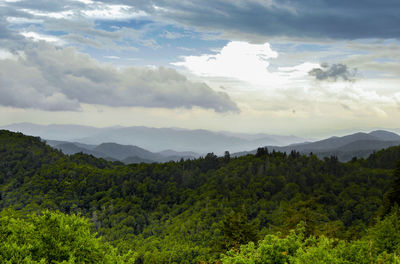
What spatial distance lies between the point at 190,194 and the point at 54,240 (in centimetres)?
14338

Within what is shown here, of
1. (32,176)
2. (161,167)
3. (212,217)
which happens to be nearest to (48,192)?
(32,176)

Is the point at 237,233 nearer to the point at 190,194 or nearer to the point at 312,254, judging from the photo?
the point at 312,254

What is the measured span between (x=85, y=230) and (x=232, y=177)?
145779mm

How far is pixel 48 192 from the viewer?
171 m

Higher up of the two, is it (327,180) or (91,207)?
(327,180)

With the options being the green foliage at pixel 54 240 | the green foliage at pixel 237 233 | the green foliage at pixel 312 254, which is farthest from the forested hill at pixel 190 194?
the green foliage at pixel 312 254

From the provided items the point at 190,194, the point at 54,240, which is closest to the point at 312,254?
the point at 54,240

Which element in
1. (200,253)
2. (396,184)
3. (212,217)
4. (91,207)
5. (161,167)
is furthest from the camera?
(161,167)

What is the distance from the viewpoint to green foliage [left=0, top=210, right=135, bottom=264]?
73.5 ft

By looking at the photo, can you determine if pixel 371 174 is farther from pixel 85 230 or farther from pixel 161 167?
pixel 85 230

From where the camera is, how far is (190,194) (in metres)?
165

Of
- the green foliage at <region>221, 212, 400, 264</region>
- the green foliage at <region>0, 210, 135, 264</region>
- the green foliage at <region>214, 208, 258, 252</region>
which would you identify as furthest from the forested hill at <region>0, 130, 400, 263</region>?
the green foliage at <region>221, 212, 400, 264</region>

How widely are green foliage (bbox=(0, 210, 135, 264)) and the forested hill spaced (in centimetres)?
7822

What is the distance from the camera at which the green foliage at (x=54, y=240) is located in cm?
2240
